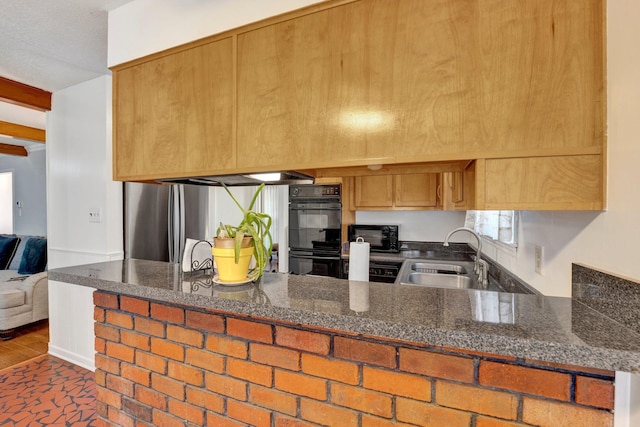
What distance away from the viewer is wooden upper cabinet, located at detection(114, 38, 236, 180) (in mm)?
1302

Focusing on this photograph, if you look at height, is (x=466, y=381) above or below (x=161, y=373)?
above

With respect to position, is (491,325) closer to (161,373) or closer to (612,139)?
(612,139)

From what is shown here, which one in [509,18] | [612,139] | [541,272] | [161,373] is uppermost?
[509,18]

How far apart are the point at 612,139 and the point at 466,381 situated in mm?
723

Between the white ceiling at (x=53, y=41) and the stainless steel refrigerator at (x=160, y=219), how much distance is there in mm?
1030

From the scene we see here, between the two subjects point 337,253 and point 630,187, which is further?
point 337,253

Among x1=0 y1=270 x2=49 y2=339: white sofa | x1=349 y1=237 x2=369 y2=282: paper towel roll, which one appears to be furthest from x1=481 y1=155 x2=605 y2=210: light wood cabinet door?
x1=0 y1=270 x2=49 y2=339: white sofa

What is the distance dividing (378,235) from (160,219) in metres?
2.34

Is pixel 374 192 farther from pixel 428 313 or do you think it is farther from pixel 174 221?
pixel 428 313

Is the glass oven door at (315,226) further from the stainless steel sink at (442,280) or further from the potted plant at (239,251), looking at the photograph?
the potted plant at (239,251)

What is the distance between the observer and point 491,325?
0.67m

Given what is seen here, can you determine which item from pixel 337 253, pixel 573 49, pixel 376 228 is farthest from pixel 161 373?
pixel 376 228

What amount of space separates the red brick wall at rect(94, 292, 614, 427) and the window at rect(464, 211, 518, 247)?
1.26 metres

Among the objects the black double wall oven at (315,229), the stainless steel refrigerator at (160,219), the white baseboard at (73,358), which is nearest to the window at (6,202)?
the white baseboard at (73,358)
